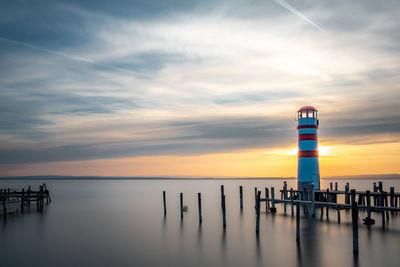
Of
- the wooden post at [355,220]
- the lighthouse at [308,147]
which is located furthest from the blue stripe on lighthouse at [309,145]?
the wooden post at [355,220]

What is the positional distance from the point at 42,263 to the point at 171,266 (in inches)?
264

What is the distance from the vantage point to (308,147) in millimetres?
27609

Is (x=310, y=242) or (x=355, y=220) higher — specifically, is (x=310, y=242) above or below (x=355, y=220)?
below

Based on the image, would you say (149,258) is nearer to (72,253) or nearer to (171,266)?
(171,266)

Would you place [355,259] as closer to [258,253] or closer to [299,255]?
[299,255]

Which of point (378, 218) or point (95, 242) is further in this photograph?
point (378, 218)

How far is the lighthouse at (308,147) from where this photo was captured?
27.6 meters

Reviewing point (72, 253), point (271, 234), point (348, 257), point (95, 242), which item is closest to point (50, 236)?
point (95, 242)

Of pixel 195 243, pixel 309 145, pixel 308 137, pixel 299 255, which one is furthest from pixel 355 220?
pixel 308 137

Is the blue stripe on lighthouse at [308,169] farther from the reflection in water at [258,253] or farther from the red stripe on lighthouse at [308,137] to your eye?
the reflection in water at [258,253]

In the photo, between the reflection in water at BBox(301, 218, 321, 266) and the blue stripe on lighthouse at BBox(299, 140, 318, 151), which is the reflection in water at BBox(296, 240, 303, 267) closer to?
the reflection in water at BBox(301, 218, 321, 266)

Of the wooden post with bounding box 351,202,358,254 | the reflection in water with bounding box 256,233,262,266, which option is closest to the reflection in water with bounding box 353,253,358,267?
the wooden post with bounding box 351,202,358,254

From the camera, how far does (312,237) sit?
2273cm

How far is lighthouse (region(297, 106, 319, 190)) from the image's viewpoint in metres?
27.6
